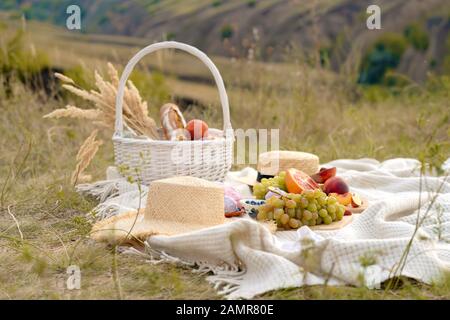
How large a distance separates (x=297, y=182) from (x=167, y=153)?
0.71 m

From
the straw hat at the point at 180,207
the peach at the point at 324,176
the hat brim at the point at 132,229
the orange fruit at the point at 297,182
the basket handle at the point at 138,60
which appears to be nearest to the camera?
the hat brim at the point at 132,229

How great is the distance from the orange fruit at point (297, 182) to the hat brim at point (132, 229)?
62 centimetres

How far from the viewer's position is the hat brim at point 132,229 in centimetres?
270

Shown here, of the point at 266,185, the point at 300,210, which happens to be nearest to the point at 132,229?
the point at 300,210

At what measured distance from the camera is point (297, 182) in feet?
10.7

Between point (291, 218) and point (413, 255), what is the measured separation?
64 centimetres

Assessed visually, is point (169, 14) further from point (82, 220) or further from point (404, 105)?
point (82, 220)

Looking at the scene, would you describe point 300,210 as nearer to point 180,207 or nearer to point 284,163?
point 180,207

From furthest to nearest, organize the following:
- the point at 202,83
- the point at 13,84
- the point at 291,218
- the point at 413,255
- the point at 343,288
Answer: the point at 202,83
the point at 13,84
the point at 291,218
the point at 413,255
the point at 343,288

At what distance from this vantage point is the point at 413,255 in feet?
8.05

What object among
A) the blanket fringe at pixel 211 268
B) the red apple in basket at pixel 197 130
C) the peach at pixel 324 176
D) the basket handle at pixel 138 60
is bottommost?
the blanket fringe at pixel 211 268

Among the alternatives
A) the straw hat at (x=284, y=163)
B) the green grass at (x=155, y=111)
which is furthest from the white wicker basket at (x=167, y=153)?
the green grass at (x=155, y=111)

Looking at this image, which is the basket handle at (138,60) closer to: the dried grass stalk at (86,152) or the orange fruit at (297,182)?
the dried grass stalk at (86,152)
